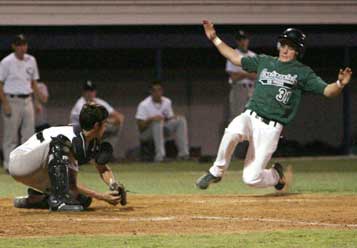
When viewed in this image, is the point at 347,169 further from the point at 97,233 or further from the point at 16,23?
the point at 97,233

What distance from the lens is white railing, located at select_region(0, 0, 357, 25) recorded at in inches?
695

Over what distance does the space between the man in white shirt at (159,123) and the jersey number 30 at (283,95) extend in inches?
278

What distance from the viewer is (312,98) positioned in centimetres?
2005

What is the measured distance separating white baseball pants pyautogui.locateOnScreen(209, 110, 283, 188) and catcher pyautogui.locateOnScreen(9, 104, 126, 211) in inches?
54.4

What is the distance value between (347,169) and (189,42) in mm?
4464

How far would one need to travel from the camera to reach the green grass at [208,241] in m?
7.07

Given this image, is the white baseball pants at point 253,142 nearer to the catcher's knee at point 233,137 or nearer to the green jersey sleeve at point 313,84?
the catcher's knee at point 233,137

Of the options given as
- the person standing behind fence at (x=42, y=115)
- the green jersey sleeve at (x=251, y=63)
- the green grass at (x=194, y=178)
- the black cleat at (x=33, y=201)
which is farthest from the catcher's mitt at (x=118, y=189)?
the person standing behind fence at (x=42, y=115)

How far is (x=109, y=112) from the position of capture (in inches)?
672

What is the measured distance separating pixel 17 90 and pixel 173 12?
13.6 feet

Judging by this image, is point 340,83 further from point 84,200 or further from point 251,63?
point 84,200

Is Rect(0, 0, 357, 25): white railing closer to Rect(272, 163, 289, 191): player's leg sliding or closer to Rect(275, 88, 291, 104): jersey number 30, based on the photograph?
Rect(272, 163, 289, 191): player's leg sliding

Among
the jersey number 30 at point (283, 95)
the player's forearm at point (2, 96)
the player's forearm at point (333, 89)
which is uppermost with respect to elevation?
the player's forearm at point (333, 89)

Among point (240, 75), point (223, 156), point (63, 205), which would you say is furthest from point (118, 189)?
point (240, 75)
